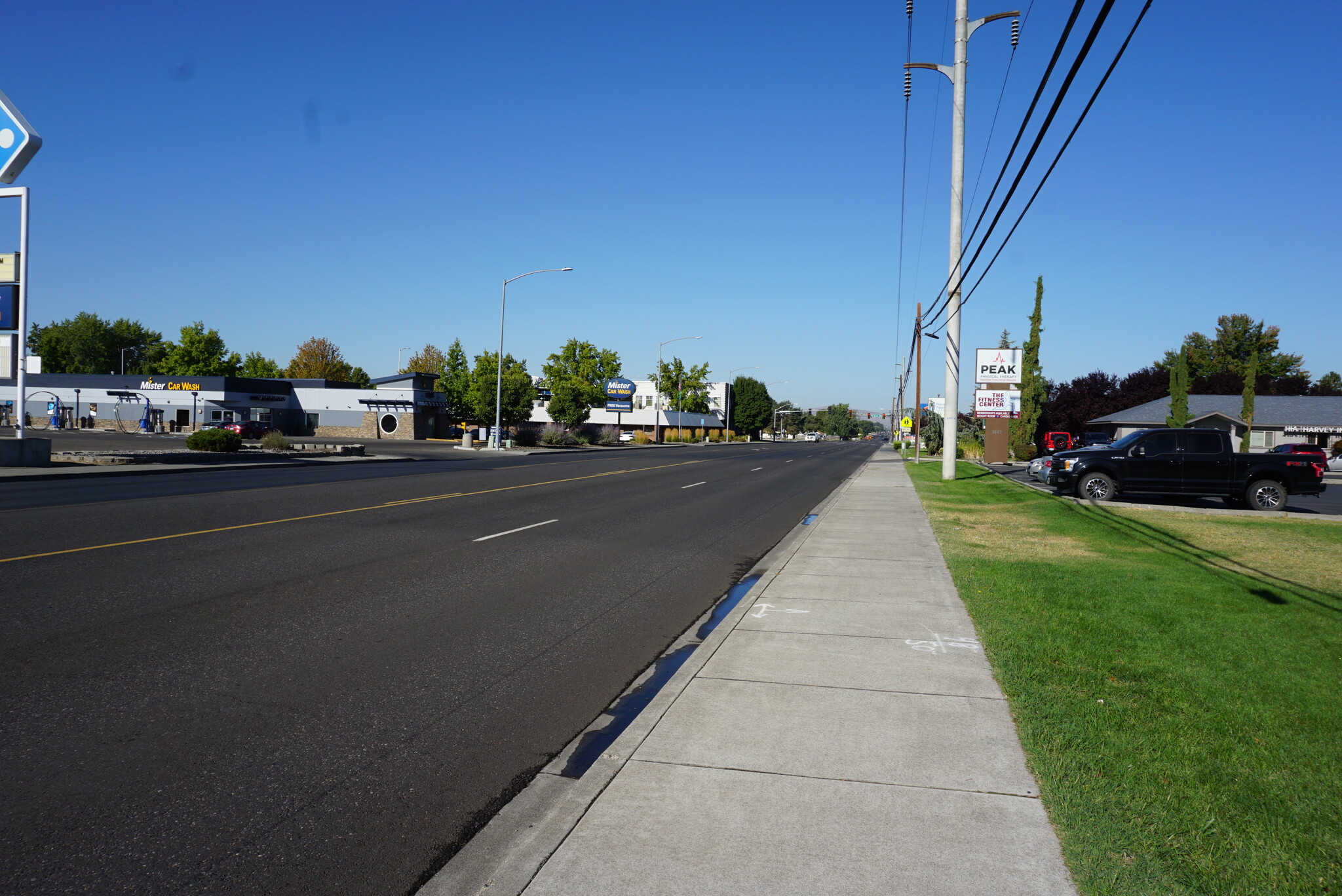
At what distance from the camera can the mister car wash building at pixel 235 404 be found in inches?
3017

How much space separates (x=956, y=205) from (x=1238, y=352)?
80.9 m

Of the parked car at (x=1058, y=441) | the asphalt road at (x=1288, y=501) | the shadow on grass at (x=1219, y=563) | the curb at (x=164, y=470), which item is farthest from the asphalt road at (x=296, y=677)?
the parked car at (x=1058, y=441)

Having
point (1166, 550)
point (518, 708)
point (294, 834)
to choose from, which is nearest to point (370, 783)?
point (294, 834)

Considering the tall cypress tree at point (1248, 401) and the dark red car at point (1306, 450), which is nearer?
the dark red car at point (1306, 450)

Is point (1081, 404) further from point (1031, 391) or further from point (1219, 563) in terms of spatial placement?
point (1219, 563)

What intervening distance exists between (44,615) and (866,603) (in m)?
7.33

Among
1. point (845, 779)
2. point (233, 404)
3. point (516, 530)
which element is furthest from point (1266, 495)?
point (233, 404)

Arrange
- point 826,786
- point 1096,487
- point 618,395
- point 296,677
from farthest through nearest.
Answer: point 618,395 < point 1096,487 < point 296,677 < point 826,786

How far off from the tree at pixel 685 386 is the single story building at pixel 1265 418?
60654 mm

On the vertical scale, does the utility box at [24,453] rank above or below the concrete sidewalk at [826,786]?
above

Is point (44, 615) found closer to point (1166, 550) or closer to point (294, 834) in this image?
point (294, 834)

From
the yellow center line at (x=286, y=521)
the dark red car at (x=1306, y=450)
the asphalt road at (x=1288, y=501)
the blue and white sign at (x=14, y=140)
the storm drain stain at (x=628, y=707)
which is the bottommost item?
the storm drain stain at (x=628, y=707)

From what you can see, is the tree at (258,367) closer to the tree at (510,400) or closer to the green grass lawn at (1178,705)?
the tree at (510,400)

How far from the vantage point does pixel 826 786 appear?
172 inches
